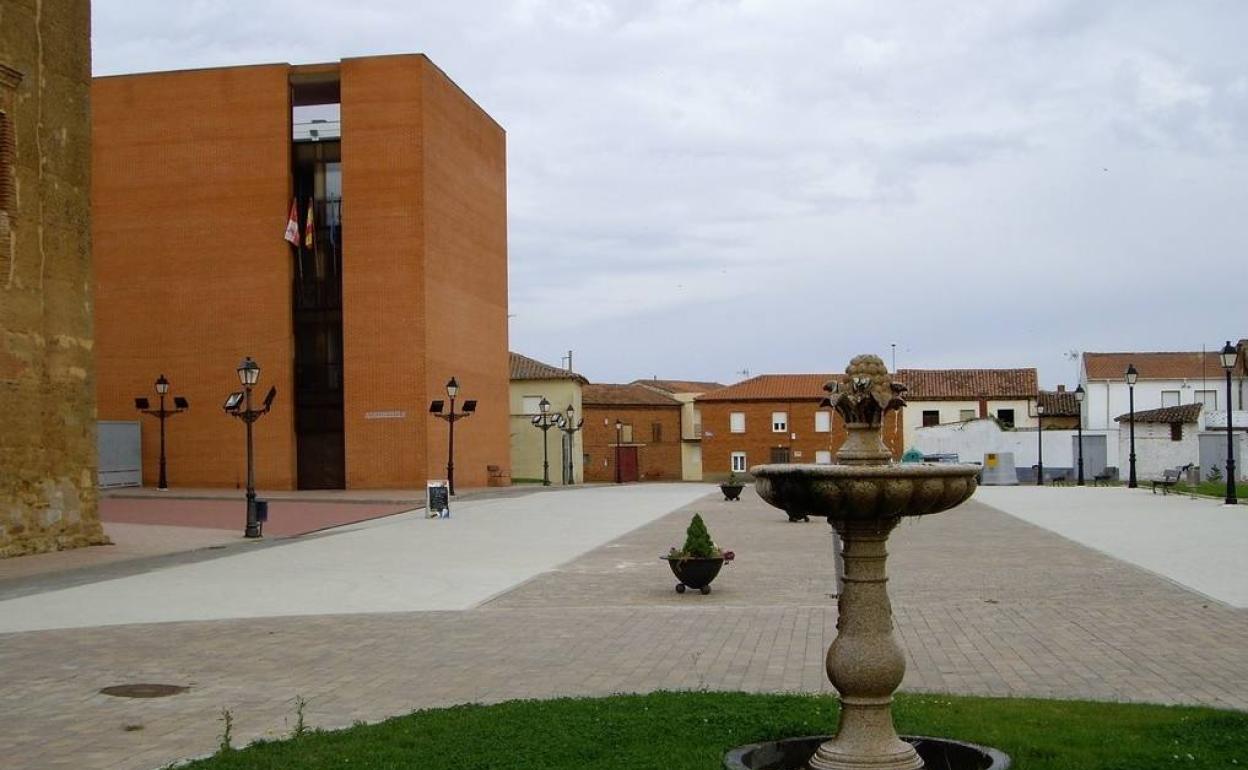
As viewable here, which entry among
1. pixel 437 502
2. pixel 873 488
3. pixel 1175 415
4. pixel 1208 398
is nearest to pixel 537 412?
pixel 1175 415

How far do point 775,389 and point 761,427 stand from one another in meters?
2.83

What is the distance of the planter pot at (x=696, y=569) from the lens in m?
12.9

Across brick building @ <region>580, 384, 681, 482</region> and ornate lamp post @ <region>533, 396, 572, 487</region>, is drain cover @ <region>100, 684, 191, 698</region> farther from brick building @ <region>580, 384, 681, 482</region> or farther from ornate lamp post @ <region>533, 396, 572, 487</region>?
brick building @ <region>580, 384, 681, 482</region>

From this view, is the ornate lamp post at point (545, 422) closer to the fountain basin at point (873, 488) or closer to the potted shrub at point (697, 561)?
the potted shrub at point (697, 561)

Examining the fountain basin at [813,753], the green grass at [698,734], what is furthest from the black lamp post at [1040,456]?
the fountain basin at [813,753]

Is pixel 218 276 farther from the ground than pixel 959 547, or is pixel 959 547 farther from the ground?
pixel 218 276

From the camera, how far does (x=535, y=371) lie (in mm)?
71250

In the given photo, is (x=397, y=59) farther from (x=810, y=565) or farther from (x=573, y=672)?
(x=573, y=672)

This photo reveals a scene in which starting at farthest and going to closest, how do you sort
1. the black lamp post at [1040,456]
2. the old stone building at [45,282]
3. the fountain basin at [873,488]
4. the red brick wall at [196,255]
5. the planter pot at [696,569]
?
the black lamp post at [1040,456]
the red brick wall at [196,255]
the old stone building at [45,282]
the planter pot at [696,569]
the fountain basin at [873,488]

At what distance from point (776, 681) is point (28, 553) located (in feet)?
48.1

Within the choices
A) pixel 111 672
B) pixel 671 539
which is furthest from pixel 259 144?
pixel 111 672

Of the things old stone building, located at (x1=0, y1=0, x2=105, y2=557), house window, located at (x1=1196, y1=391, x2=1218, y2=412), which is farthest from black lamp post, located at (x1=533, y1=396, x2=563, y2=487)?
house window, located at (x1=1196, y1=391, x2=1218, y2=412)

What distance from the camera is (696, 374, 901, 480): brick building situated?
7875 cm

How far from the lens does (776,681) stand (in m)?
8.13
